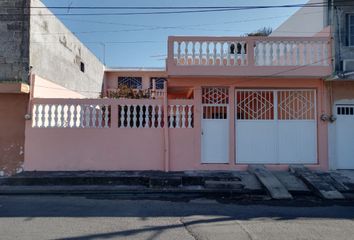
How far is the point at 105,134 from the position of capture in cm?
1081

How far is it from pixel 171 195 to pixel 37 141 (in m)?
4.65

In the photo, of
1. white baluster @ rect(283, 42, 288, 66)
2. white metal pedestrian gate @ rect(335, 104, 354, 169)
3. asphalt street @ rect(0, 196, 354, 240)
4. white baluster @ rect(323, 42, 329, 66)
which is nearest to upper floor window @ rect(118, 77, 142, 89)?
white baluster @ rect(283, 42, 288, 66)

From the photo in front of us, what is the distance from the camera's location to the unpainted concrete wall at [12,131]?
10578mm

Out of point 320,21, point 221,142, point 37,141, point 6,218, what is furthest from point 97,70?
point 6,218

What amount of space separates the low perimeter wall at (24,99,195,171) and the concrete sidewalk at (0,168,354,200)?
47cm

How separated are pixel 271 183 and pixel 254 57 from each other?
3979mm

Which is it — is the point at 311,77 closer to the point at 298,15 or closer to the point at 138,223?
the point at 298,15

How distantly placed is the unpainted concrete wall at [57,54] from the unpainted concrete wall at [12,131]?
1.11 m

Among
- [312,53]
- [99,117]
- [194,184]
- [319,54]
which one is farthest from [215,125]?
[319,54]

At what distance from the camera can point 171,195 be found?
8.80 metres

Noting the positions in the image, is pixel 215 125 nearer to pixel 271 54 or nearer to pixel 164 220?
pixel 271 54

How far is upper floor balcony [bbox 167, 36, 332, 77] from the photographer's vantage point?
1077 centimetres

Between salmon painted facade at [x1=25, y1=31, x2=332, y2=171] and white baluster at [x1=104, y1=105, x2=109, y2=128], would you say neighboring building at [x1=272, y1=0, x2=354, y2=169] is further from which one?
white baluster at [x1=104, y1=105, x2=109, y2=128]

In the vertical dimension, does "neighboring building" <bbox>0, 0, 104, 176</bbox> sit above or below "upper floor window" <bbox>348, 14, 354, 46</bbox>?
below
